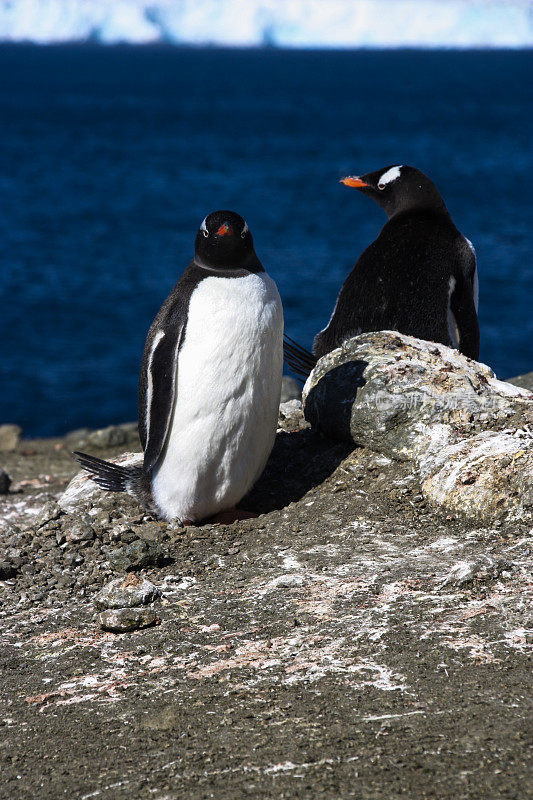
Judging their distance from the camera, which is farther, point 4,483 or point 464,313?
point 4,483

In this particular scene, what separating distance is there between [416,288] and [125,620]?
3055mm

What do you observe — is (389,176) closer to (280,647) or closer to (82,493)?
(82,493)

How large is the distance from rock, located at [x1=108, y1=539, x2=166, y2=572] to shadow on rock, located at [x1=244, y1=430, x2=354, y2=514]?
0.76m

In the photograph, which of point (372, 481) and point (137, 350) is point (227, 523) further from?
point (137, 350)

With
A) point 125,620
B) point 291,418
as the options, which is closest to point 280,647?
point 125,620

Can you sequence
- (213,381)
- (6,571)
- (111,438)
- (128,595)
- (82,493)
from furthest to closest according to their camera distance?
(111,438) < (82,493) < (213,381) < (6,571) < (128,595)

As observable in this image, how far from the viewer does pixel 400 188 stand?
6.54 m

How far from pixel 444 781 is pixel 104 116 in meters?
70.7

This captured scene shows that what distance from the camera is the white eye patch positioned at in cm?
657

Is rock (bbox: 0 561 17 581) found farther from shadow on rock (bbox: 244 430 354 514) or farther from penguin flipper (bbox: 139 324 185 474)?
shadow on rock (bbox: 244 430 354 514)

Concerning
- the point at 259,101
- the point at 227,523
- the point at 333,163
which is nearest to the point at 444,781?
the point at 227,523

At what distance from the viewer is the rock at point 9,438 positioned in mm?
9688

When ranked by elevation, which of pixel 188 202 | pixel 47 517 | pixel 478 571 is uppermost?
pixel 188 202

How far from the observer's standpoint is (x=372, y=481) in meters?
4.85
